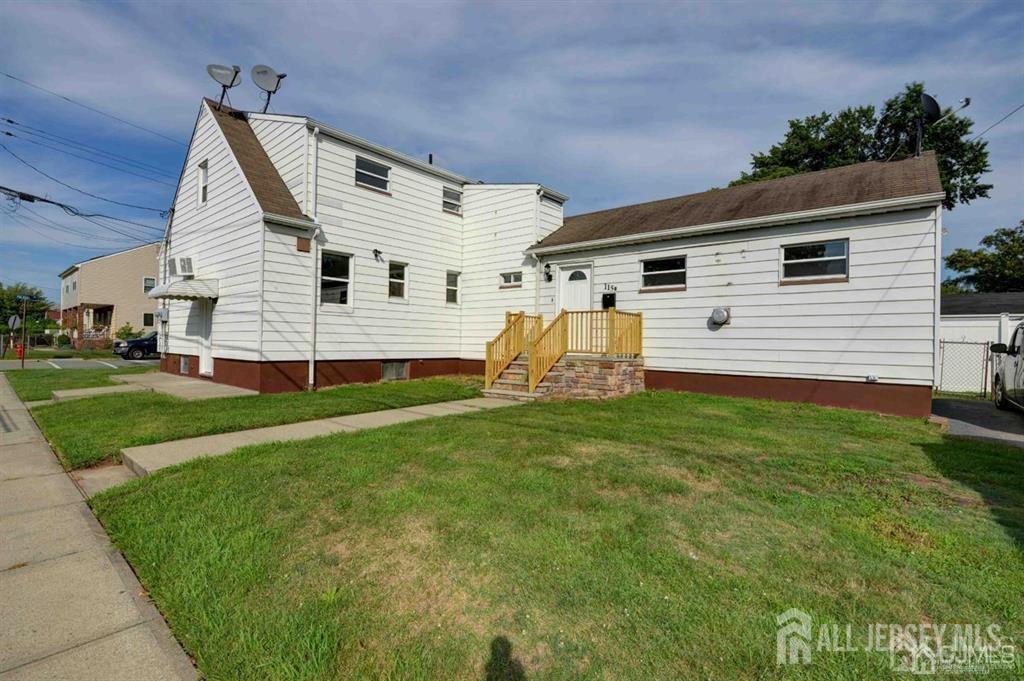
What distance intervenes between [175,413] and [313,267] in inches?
180

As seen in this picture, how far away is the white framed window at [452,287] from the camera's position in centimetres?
1396

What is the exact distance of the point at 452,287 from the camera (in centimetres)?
1404

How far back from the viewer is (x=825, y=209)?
28.0 ft

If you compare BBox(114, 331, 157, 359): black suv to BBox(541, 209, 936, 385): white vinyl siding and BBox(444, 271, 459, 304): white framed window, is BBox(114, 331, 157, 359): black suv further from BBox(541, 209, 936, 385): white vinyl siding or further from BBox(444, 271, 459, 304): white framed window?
BBox(541, 209, 936, 385): white vinyl siding

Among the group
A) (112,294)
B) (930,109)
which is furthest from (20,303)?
(930,109)

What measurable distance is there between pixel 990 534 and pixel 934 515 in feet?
1.01

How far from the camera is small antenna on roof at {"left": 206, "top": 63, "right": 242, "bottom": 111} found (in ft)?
39.0

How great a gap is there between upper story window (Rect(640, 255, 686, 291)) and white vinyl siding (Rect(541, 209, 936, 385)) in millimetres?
167

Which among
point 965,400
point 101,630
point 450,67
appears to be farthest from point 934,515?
point 450,67

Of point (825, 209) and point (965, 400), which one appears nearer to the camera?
point (825, 209)

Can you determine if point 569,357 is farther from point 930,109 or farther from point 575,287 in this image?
point 930,109

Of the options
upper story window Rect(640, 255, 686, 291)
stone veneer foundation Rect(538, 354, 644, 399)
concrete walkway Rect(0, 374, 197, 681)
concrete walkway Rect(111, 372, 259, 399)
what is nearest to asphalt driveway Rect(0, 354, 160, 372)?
concrete walkway Rect(111, 372, 259, 399)

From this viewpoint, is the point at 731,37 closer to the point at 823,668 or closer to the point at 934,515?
the point at 934,515

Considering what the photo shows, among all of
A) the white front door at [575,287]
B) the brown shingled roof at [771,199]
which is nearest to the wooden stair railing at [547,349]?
the white front door at [575,287]
